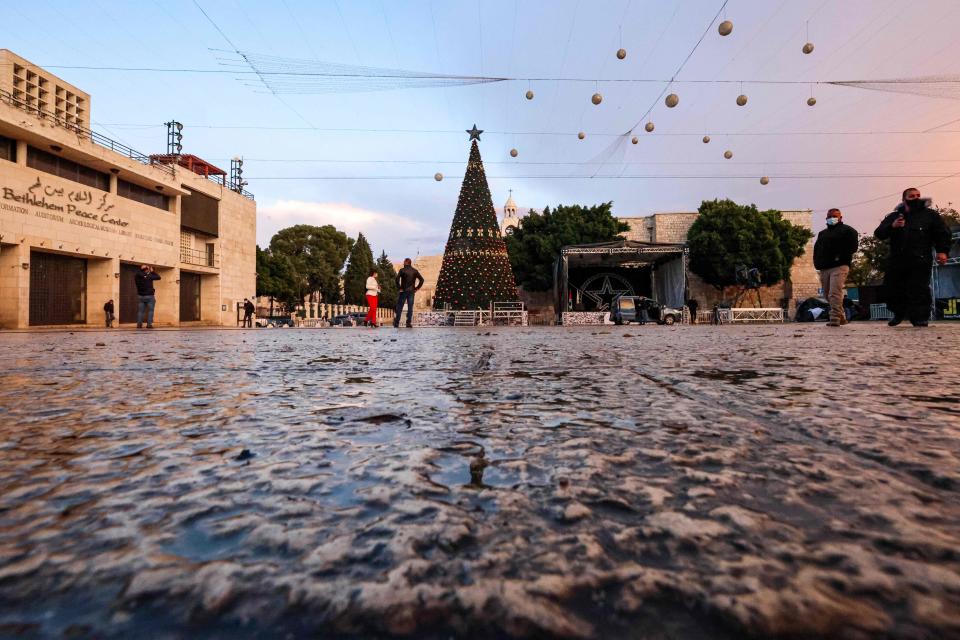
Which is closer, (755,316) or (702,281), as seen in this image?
(755,316)

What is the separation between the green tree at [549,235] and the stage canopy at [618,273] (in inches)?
145

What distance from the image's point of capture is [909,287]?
7.01m

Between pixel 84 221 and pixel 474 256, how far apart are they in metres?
15.3

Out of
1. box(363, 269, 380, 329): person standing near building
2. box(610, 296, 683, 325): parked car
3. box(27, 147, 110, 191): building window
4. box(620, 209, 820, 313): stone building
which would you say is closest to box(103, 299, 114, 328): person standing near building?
box(27, 147, 110, 191): building window

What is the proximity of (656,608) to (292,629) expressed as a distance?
8.6 inches

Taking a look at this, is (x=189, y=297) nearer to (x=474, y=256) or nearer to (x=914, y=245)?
(x=474, y=256)

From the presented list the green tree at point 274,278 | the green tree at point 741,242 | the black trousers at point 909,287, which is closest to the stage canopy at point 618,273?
the green tree at point 741,242

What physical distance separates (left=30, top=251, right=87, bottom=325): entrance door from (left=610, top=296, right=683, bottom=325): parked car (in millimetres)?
A: 21841

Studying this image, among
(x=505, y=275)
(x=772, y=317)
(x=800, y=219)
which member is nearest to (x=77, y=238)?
(x=505, y=275)

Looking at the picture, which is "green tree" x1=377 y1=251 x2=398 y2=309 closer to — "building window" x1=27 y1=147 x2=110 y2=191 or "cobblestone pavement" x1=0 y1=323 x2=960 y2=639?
"building window" x1=27 y1=147 x2=110 y2=191

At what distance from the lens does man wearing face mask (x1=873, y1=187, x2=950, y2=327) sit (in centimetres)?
671

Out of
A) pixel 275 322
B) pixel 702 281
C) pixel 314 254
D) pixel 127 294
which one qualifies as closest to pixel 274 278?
pixel 314 254

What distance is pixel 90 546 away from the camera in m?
0.42

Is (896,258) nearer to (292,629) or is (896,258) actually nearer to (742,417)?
(742,417)
